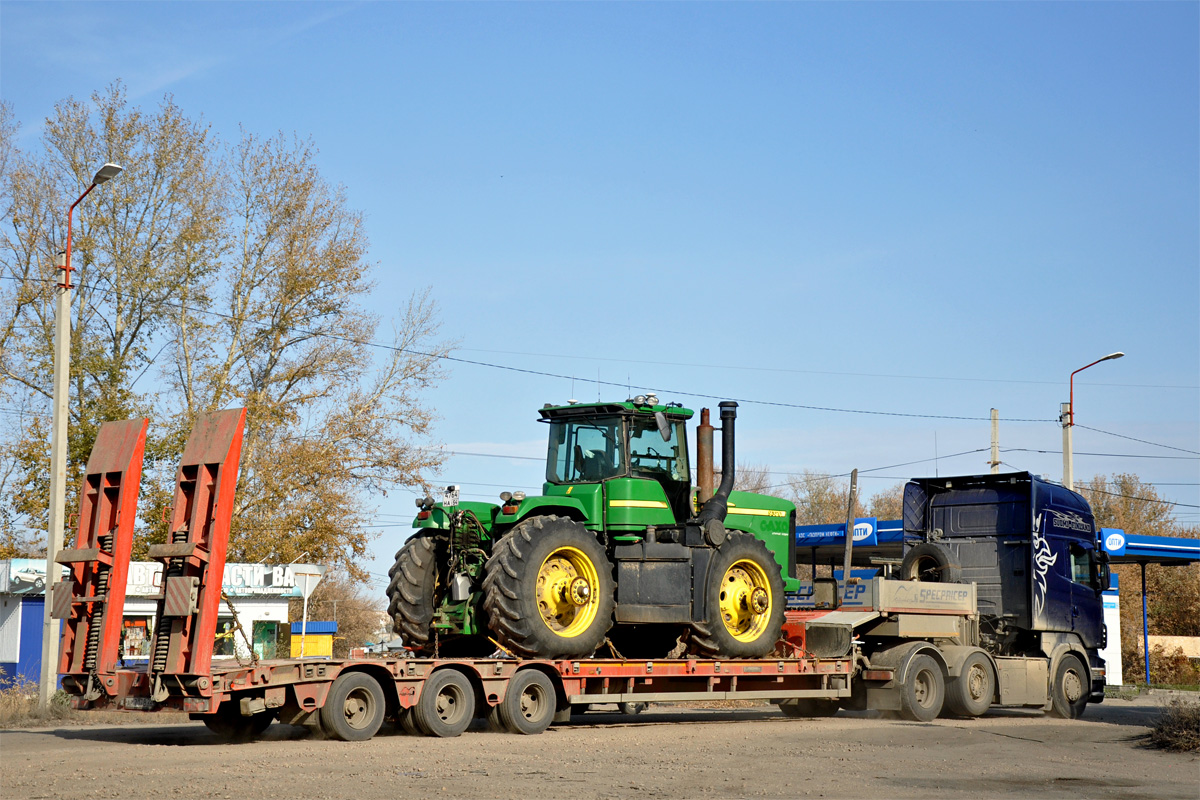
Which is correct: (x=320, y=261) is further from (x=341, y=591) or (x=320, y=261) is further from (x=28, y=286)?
(x=341, y=591)

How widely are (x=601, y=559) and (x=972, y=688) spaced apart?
6.65 metres

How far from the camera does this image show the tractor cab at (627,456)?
48.6 ft

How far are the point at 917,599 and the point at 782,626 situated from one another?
7.49ft

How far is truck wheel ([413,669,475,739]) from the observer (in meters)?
12.8

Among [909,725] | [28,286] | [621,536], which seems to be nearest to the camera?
[621,536]

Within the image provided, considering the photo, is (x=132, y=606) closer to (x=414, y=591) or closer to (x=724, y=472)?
(x=414, y=591)

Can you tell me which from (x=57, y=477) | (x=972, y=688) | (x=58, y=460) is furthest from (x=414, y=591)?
(x=972, y=688)

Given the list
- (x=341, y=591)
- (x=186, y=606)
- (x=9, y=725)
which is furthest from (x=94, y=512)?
(x=341, y=591)

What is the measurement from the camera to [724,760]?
11.4 meters

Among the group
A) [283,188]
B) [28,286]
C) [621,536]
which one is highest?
[283,188]

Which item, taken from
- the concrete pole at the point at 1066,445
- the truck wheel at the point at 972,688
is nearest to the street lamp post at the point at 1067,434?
the concrete pole at the point at 1066,445

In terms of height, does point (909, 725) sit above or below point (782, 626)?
below

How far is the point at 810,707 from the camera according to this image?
18.1m

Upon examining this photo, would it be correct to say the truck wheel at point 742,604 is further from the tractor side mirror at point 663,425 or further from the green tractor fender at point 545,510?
the green tractor fender at point 545,510
